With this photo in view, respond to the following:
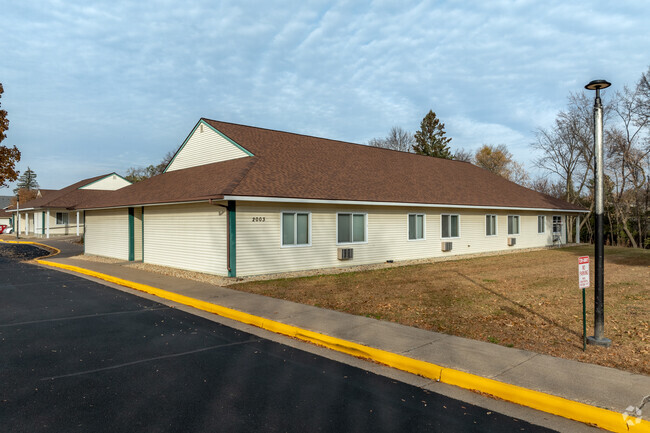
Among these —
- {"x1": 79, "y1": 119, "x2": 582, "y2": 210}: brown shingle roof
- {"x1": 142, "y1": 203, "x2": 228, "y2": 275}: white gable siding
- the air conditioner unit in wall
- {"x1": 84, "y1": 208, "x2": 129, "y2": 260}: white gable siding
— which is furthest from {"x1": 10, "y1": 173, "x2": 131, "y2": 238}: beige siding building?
the air conditioner unit in wall

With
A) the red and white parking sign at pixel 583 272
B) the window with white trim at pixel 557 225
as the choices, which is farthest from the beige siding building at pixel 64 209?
the red and white parking sign at pixel 583 272

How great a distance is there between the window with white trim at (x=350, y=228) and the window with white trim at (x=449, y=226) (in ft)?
19.6

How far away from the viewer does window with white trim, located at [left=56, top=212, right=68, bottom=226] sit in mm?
43719

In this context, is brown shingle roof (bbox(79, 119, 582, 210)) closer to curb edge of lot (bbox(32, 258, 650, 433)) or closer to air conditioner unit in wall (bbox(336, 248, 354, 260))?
air conditioner unit in wall (bbox(336, 248, 354, 260))

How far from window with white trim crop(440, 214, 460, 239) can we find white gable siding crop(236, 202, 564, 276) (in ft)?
0.90

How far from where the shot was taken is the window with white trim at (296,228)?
15.3 meters

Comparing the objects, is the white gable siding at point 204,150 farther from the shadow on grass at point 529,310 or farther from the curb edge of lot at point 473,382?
the curb edge of lot at point 473,382

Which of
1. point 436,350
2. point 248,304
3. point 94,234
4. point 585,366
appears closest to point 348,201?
point 248,304

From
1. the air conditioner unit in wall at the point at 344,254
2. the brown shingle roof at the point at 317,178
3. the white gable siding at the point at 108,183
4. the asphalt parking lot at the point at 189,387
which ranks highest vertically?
the white gable siding at the point at 108,183

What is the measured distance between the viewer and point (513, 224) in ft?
88.2

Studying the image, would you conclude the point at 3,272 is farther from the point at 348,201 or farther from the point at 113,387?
the point at 113,387

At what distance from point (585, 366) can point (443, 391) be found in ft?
7.11

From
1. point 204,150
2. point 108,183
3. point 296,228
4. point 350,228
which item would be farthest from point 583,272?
point 108,183

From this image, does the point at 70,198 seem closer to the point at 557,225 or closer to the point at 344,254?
the point at 344,254
